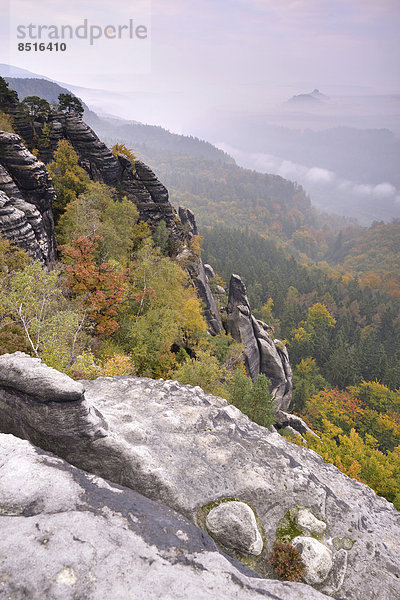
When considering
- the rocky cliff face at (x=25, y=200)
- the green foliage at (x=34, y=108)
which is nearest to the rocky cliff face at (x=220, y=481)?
the rocky cliff face at (x=25, y=200)

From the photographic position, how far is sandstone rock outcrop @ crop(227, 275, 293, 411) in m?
50.0

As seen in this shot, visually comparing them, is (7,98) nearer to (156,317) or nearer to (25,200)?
(25,200)

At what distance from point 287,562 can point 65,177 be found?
154ft

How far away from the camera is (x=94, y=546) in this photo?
6.24 meters

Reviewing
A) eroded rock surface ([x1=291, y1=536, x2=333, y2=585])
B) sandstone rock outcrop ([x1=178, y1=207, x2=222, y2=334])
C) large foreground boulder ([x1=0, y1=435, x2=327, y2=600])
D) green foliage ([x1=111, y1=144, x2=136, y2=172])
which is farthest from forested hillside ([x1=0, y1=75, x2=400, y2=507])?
eroded rock surface ([x1=291, y1=536, x2=333, y2=585])

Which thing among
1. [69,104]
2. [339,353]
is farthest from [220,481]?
[339,353]

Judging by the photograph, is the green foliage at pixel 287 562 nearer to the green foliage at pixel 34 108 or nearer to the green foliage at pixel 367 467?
the green foliage at pixel 367 467

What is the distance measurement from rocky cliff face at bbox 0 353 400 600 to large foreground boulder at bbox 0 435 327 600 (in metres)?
0.24

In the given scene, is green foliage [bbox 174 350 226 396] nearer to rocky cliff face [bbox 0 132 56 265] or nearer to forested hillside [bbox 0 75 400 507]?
forested hillside [bbox 0 75 400 507]

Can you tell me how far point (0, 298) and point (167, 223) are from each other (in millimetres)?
41327

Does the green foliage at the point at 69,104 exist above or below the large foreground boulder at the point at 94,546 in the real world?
above

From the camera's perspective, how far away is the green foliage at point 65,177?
41.2 m

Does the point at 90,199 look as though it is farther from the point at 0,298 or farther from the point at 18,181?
the point at 0,298

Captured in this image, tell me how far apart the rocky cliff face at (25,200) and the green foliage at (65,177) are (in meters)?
5.51
